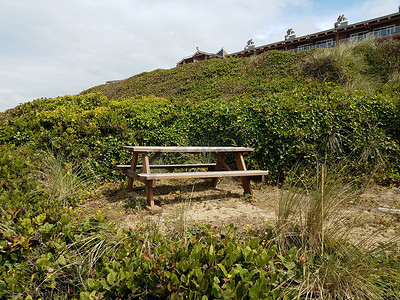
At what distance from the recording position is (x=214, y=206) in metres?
4.12

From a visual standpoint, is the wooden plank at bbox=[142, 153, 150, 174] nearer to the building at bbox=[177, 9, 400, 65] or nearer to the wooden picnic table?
the wooden picnic table

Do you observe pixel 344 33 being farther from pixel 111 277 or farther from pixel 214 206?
pixel 111 277

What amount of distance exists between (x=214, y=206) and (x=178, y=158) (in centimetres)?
220

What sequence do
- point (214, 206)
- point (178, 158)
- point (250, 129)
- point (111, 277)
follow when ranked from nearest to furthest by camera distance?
point (111, 277) → point (214, 206) → point (250, 129) → point (178, 158)

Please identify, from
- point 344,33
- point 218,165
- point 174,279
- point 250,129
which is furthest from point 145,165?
point 344,33

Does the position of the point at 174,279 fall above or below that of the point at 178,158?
below

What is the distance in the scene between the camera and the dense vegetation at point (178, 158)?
196 centimetres

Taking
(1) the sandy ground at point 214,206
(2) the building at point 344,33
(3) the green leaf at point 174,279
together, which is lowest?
(1) the sandy ground at point 214,206

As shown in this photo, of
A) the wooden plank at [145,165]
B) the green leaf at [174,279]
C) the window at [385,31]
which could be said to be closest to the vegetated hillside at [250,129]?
the wooden plank at [145,165]

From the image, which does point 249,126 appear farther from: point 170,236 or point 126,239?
point 126,239

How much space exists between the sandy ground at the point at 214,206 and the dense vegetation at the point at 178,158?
314 millimetres

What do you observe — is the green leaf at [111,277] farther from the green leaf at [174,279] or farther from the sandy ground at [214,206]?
the sandy ground at [214,206]

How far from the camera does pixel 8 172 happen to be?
11.1 feet

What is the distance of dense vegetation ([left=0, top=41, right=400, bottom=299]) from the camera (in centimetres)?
196
